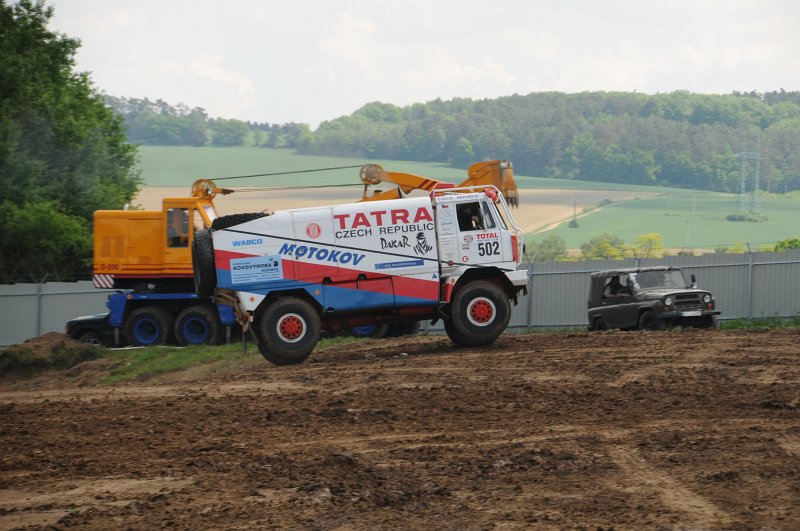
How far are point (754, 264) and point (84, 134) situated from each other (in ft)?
92.3

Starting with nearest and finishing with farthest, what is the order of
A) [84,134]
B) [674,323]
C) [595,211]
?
1. [674,323]
2. [84,134]
3. [595,211]

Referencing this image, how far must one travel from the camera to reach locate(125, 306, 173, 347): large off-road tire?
83.5 ft

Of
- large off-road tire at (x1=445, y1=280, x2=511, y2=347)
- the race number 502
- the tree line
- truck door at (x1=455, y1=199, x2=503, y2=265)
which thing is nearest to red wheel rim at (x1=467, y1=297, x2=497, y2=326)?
large off-road tire at (x1=445, y1=280, x2=511, y2=347)

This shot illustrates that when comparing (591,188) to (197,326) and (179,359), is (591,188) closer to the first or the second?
(197,326)

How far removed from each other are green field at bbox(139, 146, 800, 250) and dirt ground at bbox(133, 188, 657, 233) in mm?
1365

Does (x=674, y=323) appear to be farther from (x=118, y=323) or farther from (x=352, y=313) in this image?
(x=118, y=323)

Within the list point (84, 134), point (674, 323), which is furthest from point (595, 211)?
point (674, 323)

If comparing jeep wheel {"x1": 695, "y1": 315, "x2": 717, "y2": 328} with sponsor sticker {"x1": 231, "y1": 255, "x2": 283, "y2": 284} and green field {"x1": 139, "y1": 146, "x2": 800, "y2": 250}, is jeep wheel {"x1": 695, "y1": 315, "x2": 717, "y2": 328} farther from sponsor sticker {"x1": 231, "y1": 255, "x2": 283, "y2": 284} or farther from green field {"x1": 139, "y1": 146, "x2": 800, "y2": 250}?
green field {"x1": 139, "y1": 146, "x2": 800, "y2": 250}

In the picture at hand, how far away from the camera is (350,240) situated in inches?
738

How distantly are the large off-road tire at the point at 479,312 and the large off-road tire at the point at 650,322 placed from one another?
4.01 m

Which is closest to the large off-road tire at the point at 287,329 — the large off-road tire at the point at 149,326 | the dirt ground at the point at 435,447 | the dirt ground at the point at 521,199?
→ the dirt ground at the point at 435,447

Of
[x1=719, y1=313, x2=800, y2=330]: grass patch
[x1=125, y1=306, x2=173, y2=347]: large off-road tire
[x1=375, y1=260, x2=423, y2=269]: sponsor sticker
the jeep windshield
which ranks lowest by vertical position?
[x1=125, y1=306, x2=173, y2=347]: large off-road tire

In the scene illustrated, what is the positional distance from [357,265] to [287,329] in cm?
166

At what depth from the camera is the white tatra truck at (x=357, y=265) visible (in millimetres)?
18641
